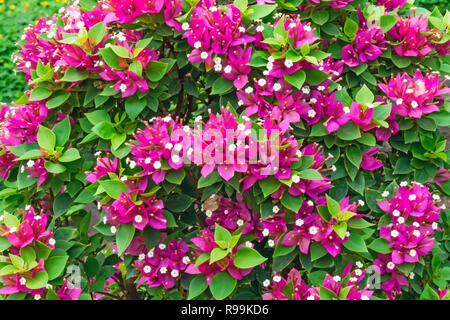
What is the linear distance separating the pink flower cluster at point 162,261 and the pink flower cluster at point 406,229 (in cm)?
86

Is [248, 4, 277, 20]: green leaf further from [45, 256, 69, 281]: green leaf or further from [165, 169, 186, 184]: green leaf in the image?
[45, 256, 69, 281]: green leaf

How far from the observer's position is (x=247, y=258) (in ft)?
6.64

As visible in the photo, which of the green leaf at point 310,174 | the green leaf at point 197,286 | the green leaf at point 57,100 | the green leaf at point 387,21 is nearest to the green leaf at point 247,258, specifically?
the green leaf at point 197,286

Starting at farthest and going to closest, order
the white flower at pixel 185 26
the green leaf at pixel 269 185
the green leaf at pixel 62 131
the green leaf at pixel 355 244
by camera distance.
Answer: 1. the green leaf at pixel 62 131
2. the white flower at pixel 185 26
3. the green leaf at pixel 355 244
4. the green leaf at pixel 269 185

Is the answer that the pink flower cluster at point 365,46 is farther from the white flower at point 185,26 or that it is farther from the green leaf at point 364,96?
the white flower at point 185,26

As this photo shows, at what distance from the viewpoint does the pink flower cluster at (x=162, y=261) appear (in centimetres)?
223

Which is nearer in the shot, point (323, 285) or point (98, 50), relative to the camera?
point (323, 285)

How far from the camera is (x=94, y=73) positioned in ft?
7.55

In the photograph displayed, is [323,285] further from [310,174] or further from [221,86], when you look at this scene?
[221,86]

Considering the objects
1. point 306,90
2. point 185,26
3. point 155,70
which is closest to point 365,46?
point 306,90

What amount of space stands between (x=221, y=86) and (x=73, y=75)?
2.12ft

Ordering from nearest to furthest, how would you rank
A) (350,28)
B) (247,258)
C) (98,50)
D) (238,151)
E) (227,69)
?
1. (238,151)
2. (247,258)
3. (227,69)
4. (98,50)
5. (350,28)
